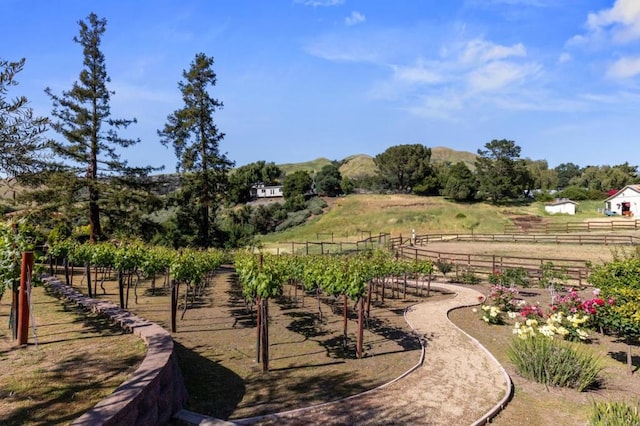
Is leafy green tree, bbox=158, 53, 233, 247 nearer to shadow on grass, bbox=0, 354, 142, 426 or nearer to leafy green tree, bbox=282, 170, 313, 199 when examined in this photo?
shadow on grass, bbox=0, 354, 142, 426

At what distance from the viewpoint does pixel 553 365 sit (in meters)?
8.66

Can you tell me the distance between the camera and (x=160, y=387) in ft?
19.3

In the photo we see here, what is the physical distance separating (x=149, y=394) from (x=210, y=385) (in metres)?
2.41

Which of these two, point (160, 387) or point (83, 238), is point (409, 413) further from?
point (83, 238)

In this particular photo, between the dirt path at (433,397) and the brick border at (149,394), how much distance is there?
1.22 meters

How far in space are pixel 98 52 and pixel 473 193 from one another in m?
66.9

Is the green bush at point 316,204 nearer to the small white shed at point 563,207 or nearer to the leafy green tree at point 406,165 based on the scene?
the leafy green tree at point 406,165

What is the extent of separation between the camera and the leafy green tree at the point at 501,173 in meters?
73.2

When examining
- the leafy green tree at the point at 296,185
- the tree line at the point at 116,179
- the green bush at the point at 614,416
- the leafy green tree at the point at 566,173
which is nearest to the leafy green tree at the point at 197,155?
the tree line at the point at 116,179

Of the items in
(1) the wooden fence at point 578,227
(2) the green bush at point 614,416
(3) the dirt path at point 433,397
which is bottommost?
(3) the dirt path at point 433,397

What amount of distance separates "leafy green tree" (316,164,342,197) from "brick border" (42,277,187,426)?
82.8 m

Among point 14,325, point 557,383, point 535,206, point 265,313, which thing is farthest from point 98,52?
point 535,206

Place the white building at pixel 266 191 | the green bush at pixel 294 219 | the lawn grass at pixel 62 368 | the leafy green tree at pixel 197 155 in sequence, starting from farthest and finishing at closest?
the white building at pixel 266 191 < the green bush at pixel 294 219 < the leafy green tree at pixel 197 155 < the lawn grass at pixel 62 368

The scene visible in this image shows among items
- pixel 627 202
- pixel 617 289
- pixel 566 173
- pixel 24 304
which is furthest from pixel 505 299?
pixel 566 173
